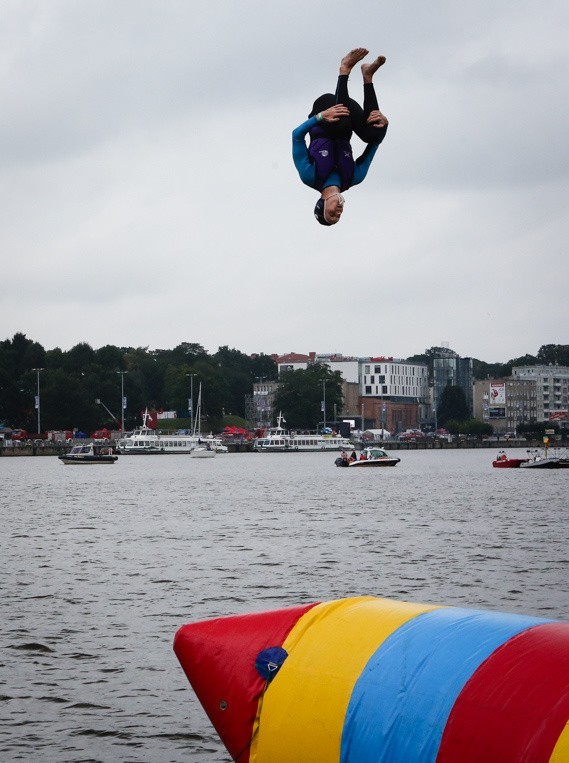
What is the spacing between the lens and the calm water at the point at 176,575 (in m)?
18.3

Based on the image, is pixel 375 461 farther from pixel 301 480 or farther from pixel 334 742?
pixel 334 742

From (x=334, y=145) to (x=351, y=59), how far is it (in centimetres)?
66

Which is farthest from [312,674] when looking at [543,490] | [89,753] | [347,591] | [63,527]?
[543,490]

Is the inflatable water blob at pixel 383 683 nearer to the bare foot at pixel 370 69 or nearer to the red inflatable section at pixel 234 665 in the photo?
the red inflatable section at pixel 234 665

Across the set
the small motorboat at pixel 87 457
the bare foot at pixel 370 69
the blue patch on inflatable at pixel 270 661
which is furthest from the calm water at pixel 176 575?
the small motorboat at pixel 87 457

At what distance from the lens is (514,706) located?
845cm

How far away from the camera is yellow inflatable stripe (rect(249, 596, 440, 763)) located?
966 centimetres

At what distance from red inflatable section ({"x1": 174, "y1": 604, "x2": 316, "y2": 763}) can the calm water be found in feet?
18.2

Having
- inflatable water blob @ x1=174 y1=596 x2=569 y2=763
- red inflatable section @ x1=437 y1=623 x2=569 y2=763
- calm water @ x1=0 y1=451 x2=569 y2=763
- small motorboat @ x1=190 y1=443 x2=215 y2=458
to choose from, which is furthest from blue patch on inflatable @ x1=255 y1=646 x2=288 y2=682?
small motorboat @ x1=190 y1=443 x2=215 y2=458


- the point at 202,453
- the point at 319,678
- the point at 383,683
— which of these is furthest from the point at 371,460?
the point at 383,683

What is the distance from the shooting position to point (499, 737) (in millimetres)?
8430

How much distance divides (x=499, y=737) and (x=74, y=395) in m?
187

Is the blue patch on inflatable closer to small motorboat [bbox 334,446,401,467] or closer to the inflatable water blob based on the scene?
the inflatable water blob

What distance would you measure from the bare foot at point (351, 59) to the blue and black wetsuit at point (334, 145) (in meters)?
0.05
